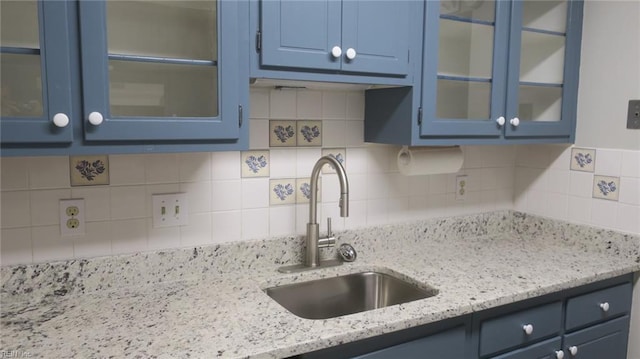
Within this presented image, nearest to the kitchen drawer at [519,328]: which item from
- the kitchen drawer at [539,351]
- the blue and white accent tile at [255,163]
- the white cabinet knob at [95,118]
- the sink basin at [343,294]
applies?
the kitchen drawer at [539,351]

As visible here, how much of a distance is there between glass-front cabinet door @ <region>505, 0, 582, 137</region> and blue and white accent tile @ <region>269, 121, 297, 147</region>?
0.84 m

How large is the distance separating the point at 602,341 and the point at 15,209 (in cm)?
207

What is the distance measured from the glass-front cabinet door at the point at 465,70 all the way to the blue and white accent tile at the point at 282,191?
1.67 ft

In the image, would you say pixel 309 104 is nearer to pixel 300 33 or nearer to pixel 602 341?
pixel 300 33

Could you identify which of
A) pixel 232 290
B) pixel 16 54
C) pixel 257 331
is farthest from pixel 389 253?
pixel 16 54

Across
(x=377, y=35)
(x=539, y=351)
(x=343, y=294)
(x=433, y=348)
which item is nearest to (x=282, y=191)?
(x=343, y=294)

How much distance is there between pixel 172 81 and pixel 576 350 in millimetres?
1659

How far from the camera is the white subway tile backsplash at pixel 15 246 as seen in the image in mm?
1372

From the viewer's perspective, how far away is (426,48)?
1.65 m

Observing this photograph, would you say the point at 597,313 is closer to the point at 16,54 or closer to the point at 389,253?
the point at 389,253

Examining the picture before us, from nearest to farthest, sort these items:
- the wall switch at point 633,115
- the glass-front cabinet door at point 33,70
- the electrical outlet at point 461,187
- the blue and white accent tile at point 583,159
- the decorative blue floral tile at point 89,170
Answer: the glass-front cabinet door at point 33,70 < the decorative blue floral tile at point 89,170 < the wall switch at point 633,115 < the blue and white accent tile at point 583,159 < the electrical outlet at point 461,187

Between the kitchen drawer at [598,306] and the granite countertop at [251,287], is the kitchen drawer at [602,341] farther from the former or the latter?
the granite countertop at [251,287]

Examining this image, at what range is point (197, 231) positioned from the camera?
1641mm

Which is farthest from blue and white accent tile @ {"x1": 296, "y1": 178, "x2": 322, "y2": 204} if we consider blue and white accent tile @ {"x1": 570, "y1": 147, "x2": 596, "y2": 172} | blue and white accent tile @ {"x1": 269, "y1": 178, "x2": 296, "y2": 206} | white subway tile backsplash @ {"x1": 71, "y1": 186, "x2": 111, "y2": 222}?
blue and white accent tile @ {"x1": 570, "y1": 147, "x2": 596, "y2": 172}
